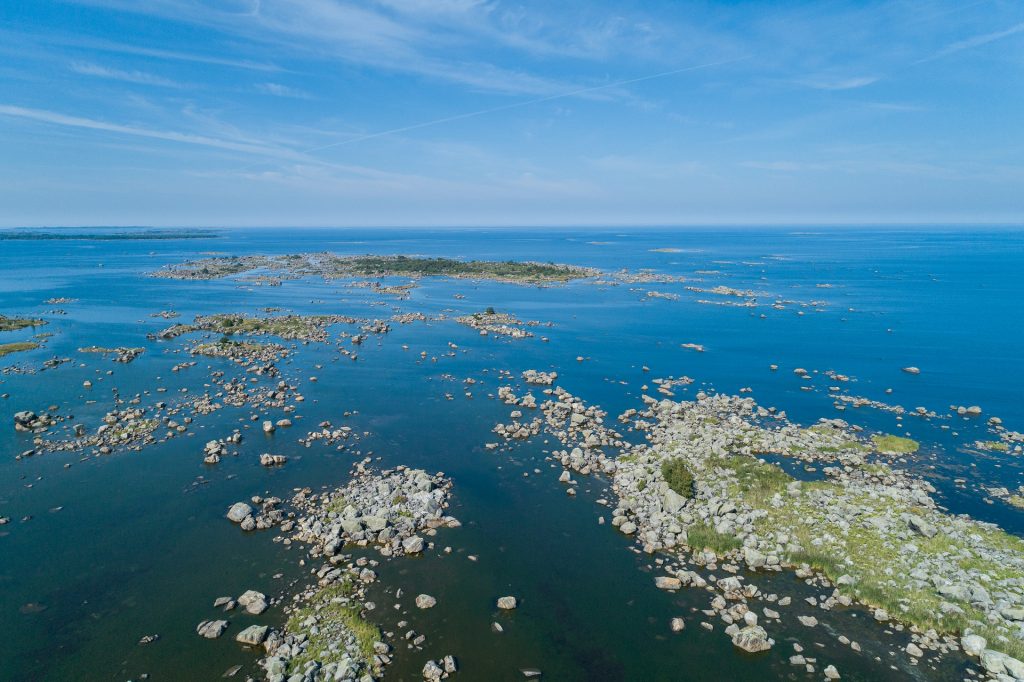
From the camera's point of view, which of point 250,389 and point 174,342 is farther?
point 174,342

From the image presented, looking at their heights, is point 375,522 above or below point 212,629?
above

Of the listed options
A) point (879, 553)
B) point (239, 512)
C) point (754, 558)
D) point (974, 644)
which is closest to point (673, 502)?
point (754, 558)

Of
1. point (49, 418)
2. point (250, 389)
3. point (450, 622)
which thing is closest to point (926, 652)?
point (450, 622)

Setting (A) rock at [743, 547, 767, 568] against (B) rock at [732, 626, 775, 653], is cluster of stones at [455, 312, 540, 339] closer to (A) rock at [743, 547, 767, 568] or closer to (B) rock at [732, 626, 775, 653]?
(A) rock at [743, 547, 767, 568]

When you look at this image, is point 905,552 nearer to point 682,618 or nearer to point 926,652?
point 926,652

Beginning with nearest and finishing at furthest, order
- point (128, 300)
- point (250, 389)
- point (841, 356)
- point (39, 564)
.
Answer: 1. point (39, 564)
2. point (250, 389)
3. point (841, 356)
4. point (128, 300)

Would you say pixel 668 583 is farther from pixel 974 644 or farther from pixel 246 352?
pixel 246 352

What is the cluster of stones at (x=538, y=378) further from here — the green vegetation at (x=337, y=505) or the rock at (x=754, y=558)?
the rock at (x=754, y=558)
